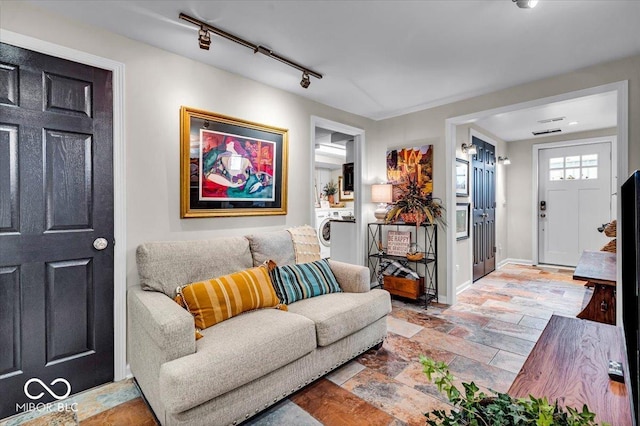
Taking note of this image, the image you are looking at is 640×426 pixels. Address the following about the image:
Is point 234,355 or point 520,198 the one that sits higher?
point 520,198

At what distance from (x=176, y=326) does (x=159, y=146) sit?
142 cm

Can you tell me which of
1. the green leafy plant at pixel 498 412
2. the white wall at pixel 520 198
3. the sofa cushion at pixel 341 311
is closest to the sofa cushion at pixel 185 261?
the sofa cushion at pixel 341 311

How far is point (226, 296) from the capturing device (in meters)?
2.07

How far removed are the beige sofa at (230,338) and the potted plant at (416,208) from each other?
1363mm

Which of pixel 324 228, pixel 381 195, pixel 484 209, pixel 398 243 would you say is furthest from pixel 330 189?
pixel 398 243

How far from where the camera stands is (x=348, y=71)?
2.85 m

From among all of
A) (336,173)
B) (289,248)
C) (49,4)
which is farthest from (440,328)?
(336,173)

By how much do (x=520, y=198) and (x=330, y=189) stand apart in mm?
3922

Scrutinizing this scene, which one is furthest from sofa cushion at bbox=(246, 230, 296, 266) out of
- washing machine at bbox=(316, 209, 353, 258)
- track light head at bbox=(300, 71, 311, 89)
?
washing machine at bbox=(316, 209, 353, 258)

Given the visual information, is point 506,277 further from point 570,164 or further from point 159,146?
Result: point 159,146

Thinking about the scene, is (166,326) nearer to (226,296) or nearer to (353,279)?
(226,296)

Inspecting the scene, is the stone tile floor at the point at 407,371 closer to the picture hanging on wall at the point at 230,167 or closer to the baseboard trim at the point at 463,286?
the baseboard trim at the point at 463,286

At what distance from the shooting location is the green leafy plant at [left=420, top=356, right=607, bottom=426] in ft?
2.16

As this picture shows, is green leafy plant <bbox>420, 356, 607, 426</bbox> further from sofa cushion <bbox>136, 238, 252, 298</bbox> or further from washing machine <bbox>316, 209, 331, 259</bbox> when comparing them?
washing machine <bbox>316, 209, 331, 259</bbox>
